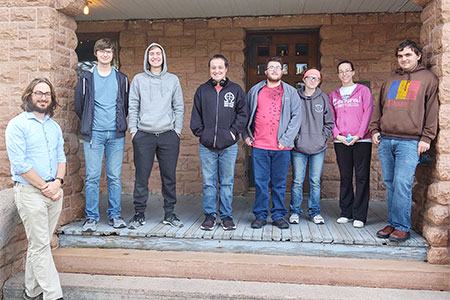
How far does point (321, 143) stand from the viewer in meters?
4.26

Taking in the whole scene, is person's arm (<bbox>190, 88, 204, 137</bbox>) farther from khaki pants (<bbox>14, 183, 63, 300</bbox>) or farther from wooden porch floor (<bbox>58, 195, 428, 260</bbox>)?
khaki pants (<bbox>14, 183, 63, 300</bbox>)

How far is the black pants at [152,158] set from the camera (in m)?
4.06

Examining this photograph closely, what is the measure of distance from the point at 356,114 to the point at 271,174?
109 cm

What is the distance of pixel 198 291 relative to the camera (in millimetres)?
3441

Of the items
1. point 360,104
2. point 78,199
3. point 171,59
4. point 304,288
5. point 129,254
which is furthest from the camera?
point 171,59

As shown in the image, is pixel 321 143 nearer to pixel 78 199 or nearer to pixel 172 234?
pixel 172 234

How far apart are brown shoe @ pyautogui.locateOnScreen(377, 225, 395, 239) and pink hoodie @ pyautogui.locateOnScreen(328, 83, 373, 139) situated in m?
0.94

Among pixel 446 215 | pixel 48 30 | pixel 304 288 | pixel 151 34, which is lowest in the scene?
pixel 304 288

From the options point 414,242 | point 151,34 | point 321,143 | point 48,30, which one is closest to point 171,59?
point 151,34

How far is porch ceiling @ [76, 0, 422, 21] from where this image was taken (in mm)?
5434

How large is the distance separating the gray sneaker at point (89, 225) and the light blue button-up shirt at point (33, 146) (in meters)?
0.97

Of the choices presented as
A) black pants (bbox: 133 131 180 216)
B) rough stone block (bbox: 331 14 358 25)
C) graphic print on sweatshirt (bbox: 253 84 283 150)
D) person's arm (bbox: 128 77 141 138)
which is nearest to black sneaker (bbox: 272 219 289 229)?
graphic print on sweatshirt (bbox: 253 84 283 150)

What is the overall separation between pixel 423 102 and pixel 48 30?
3.71 m

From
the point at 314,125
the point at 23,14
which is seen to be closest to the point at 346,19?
the point at 314,125
